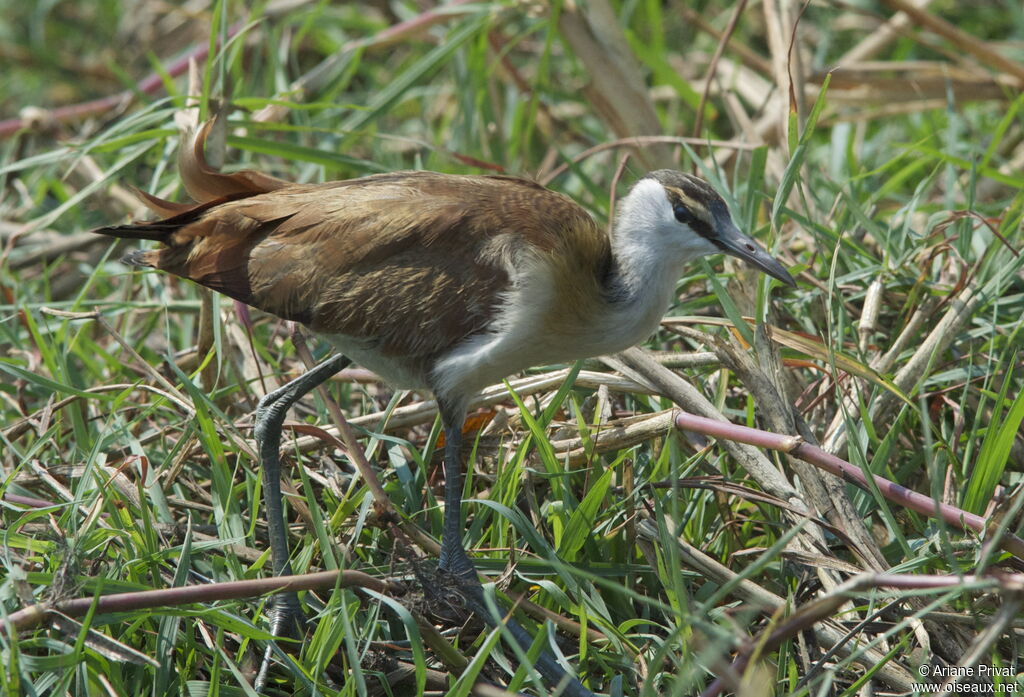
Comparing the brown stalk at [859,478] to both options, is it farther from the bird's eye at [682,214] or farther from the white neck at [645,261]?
the bird's eye at [682,214]

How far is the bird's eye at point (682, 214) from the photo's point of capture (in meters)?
3.08

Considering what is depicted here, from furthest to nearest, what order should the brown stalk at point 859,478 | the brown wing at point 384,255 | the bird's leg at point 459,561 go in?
the brown wing at point 384,255 → the bird's leg at point 459,561 → the brown stalk at point 859,478

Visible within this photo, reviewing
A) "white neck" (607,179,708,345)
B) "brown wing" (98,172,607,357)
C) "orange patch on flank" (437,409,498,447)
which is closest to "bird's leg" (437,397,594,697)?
"brown wing" (98,172,607,357)

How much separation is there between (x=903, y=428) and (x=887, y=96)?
2157 mm

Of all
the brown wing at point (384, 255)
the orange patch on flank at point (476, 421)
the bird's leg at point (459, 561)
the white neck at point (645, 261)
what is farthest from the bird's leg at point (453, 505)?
the white neck at point (645, 261)

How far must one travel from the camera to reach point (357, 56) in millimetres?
4742

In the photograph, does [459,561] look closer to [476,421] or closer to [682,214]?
[476,421]

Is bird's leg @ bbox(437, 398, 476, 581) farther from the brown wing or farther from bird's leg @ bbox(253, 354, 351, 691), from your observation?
bird's leg @ bbox(253, 354, 351, 691)

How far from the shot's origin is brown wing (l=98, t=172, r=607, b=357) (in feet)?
9.71

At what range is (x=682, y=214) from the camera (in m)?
3.09

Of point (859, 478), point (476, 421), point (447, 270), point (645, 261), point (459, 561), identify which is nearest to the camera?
point (859, 478)

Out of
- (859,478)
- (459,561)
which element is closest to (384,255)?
(459,561)

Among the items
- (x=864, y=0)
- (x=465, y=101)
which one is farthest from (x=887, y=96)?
(x=465, y=101)

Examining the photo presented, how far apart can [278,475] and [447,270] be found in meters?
0.74
